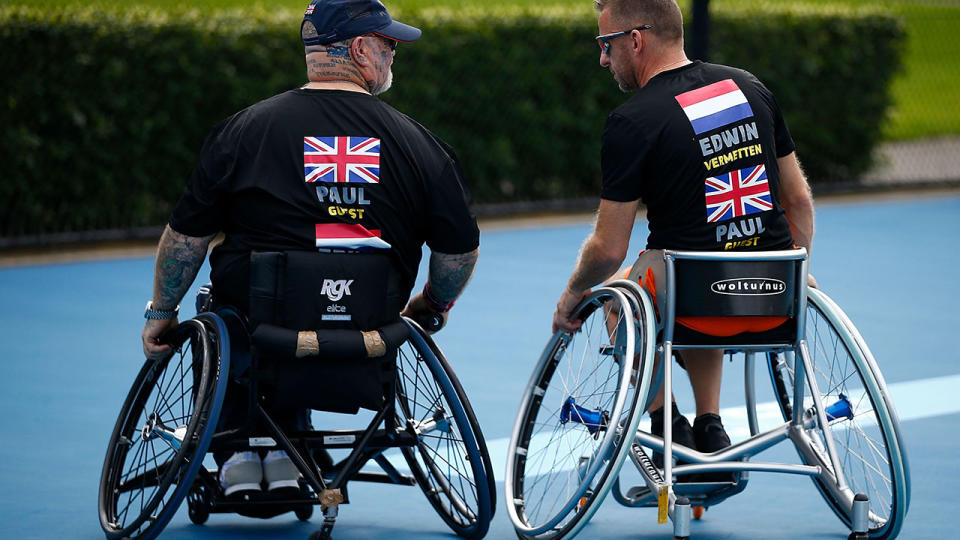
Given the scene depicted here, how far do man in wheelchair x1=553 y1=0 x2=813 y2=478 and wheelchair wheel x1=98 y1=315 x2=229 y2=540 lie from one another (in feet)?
3.61

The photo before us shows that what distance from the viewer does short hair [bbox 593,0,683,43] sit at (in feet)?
14.4

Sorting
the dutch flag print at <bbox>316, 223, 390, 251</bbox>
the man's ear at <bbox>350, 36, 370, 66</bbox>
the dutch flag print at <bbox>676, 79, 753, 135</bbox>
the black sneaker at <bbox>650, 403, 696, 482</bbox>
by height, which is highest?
the man's ear at <bbox>350, 36, 370, 66</bbox>

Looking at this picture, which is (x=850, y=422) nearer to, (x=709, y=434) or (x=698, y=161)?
(x=709, y=434)

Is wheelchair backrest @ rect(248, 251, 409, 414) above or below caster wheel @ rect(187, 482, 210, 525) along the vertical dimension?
above

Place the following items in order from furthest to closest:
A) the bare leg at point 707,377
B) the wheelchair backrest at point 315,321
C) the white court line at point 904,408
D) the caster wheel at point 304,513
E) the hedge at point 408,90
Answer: the hedge at point 408,90 < the white court line at point 904,408 < the caster wheel at point 304,513 < the bare leg at point 707,377 < the wheelchair backrest at point 315,321

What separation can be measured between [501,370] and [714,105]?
2987 mm

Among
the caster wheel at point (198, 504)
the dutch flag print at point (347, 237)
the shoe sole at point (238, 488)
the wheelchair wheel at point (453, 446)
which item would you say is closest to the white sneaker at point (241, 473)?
the shoe sole at point (238, 488)

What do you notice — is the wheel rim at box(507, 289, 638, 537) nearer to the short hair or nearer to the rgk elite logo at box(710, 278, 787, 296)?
the rgk elite logo at box(710, 278, 787, 296)

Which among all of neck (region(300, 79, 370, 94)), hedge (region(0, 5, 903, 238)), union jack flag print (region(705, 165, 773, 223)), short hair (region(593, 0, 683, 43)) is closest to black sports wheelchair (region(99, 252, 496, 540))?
neck (region(300, 79, 370, 94))

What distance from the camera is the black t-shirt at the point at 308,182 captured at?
4.17 meters

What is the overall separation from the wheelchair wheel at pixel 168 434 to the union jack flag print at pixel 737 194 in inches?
57.2

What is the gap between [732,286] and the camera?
419cm

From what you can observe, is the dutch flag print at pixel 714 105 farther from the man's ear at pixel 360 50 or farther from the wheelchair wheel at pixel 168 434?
the wheelchair wheel at pixel 168 434

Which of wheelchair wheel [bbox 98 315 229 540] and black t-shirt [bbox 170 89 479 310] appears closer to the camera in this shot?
wheelchair wheel [bbox 98 315 229 540]
